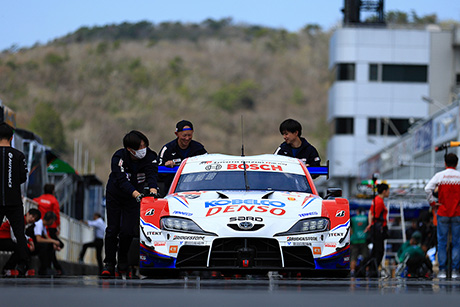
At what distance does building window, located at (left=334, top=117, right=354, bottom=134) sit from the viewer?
6375 centimetres

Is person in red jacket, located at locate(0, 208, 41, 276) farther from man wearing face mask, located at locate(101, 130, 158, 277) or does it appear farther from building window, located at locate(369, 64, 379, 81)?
building window, located at locate(369, 64, 379, 81)

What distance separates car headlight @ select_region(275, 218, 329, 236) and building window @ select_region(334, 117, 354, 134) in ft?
175

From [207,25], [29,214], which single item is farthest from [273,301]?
[207,25]

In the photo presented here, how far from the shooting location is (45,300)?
6527 mm

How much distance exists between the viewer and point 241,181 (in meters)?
12.0

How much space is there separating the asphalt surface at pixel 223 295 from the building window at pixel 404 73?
2170 inches

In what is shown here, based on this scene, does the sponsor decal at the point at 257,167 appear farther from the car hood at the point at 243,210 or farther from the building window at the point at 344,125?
the building window at the point at 344,125

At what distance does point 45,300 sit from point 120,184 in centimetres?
581

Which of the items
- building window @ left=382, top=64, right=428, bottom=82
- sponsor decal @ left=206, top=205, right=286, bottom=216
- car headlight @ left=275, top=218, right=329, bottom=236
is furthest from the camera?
building window @ left=382, top=64, right=428, bottom=82

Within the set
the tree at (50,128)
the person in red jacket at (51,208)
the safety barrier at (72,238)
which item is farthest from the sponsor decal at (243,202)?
the tree at (50,128)

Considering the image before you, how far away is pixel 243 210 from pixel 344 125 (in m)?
53.9

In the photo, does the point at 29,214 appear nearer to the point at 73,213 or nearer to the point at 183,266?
the point at 183,266

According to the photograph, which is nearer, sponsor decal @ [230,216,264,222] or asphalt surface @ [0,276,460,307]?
asphalt surface @ [0,276,460,307]

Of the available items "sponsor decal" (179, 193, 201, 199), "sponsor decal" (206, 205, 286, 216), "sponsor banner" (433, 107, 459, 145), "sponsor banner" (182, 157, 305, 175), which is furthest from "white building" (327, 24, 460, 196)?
"sponsor decal" (206, 205, 286, 216)
